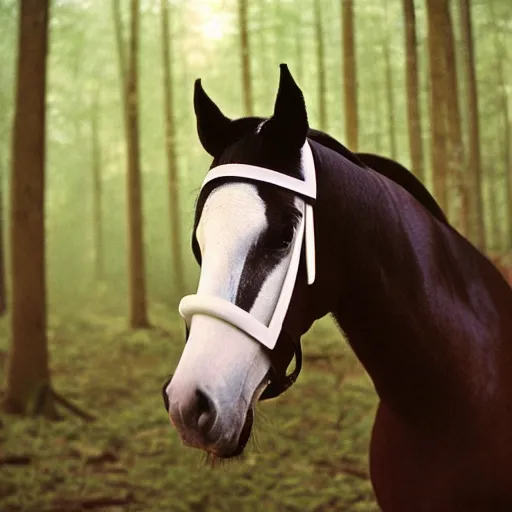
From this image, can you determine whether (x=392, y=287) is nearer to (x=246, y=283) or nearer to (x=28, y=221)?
(x=246, y=283)

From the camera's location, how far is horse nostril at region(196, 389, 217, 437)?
83 centimetres

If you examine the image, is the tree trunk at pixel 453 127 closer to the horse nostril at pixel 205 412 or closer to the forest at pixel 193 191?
the forest at pixel 193 191

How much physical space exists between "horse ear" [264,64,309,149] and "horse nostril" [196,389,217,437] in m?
0.47

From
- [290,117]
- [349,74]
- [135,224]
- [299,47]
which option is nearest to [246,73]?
[299,47]

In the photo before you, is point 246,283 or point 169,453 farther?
point 169,453

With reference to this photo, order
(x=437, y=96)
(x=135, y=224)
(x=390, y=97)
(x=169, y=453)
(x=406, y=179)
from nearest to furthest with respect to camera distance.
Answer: (x=406, y=179), (x=437, y=96), (x=169, y=453), (x=390, y=97), (x=135, y=224)

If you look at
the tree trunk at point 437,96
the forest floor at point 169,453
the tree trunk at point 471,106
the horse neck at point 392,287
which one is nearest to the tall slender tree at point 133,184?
the forest floor at point 169,453

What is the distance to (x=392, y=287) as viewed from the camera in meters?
1.05

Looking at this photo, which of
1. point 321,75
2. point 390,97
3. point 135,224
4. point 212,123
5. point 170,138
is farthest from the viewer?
point 135,224

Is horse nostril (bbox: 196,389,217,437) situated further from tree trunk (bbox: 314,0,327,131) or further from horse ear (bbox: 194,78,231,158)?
tree trunk (bbox: 314,0,327,131)

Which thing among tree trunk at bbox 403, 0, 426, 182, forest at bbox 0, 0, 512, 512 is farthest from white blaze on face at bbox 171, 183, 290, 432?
tree trunk at bbox 403, 0, 426, 182

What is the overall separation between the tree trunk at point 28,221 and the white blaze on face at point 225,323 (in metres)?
2.35

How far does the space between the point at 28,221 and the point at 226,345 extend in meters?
2.44

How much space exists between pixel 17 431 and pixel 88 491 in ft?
2.14
